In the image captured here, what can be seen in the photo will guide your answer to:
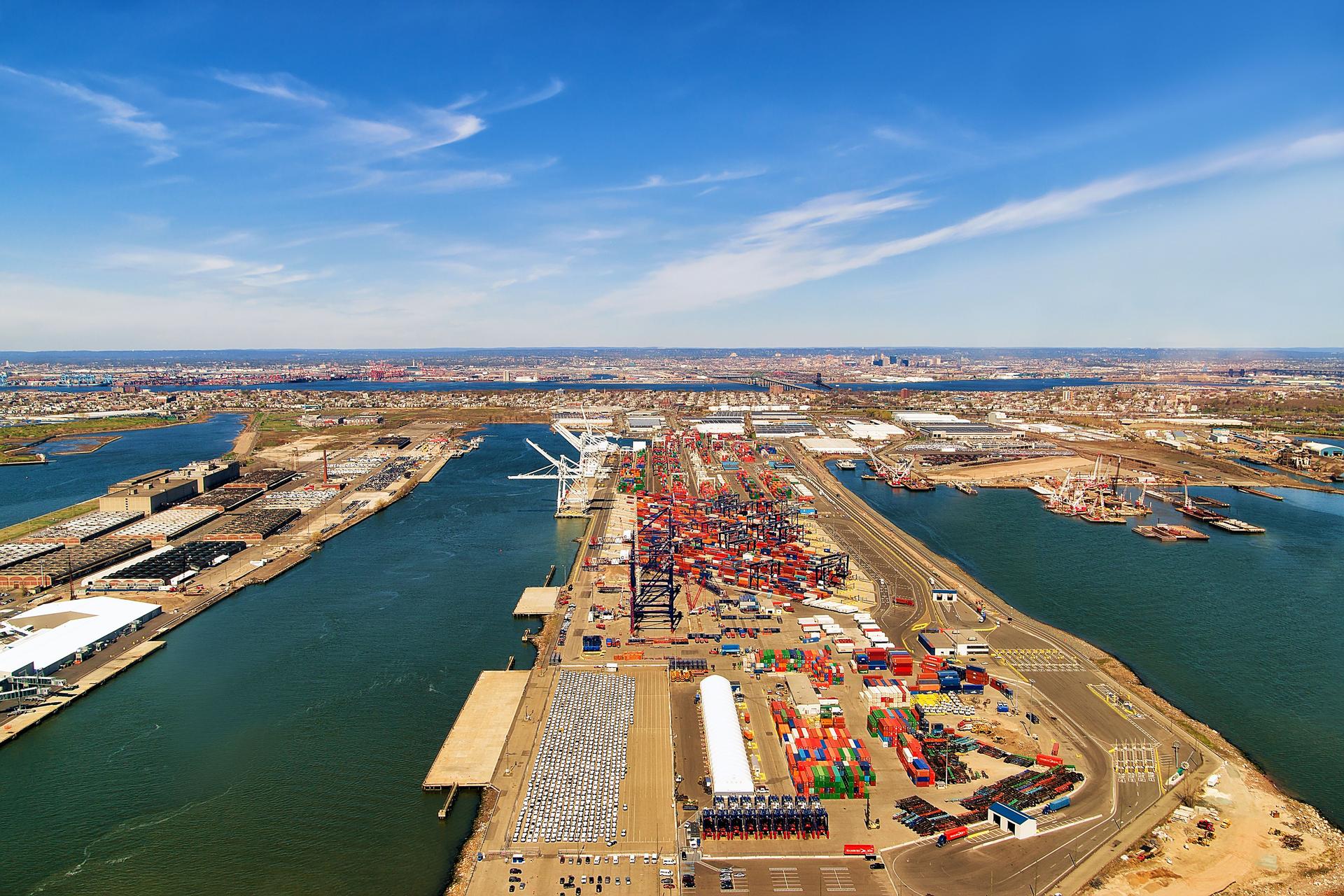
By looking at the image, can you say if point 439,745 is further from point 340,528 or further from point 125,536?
point 125,536

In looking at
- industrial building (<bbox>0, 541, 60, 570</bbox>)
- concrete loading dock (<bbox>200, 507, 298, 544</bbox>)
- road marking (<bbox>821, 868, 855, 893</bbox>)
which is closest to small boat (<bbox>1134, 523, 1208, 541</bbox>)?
road marking (<bbox>821, 868, 855, 893</bbox>)

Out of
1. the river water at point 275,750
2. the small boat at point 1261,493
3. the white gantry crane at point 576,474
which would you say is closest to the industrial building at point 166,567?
the river water at point 275,750

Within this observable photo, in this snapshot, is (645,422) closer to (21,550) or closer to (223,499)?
(223,499)

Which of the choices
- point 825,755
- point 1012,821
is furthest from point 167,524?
point 1012,821

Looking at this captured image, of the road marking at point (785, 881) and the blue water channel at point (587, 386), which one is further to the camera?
the blue water channel at point (587, 386)

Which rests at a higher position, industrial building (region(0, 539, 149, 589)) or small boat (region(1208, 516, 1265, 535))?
industrial building (region(0, 539, 149, 589))

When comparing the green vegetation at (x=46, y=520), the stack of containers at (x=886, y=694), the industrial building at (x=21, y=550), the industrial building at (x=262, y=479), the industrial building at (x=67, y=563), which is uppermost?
the industrial building at (x=262, y=479)

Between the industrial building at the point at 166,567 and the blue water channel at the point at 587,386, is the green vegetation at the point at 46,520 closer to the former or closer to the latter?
the industrial building at the point at 166,567

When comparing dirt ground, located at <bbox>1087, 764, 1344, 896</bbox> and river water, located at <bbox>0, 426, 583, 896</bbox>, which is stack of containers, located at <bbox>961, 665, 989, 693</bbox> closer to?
dirt ground, located at <bbox>1087, 764, 1344, 896</bbox>
